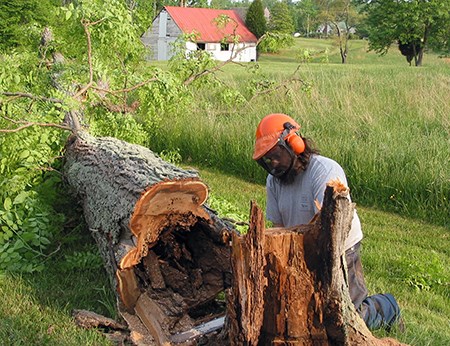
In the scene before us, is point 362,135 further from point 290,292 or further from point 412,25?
point 412,25

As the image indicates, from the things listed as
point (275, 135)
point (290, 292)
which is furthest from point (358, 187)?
point (290, 292)

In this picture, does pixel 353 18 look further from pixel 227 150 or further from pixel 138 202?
pixel 138 202

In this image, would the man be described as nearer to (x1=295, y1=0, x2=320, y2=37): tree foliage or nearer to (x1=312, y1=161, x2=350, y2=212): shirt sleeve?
(x1=312, y1=161, x2=350, y2=212): shirt sleeve

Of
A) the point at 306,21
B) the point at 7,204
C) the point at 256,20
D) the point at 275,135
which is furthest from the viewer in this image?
the point at 306,21

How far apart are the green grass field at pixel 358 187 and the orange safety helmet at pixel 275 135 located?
158 cm

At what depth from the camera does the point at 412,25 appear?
43031 millimetres

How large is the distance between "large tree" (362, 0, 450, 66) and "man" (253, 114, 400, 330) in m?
41.6

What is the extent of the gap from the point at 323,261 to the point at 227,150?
269 inches

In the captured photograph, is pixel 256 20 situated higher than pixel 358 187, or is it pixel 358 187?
pixel 256 20

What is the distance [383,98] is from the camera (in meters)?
12.7

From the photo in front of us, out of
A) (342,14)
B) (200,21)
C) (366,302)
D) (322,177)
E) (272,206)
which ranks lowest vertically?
(366,302)

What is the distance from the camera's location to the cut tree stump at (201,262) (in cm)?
317

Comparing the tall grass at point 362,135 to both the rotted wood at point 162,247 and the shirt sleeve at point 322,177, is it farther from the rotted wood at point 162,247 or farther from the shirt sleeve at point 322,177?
the rotted wood at point 162,247

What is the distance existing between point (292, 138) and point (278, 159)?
171mm
